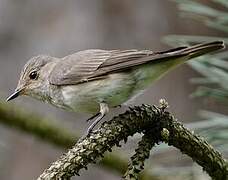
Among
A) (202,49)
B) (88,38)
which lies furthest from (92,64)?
(88,38)

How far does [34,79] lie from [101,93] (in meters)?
0.75

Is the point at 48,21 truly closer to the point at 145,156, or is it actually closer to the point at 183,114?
the point at 183,114

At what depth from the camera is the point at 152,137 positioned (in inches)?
92.4

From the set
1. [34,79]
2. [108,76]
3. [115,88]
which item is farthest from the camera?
[34,79]

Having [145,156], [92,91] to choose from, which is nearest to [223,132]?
[145,156]

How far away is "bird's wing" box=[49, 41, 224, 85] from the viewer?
10.5ft

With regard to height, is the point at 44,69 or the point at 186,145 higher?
the point at 186,145

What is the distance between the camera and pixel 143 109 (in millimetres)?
2469

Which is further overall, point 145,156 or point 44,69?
point 44,69

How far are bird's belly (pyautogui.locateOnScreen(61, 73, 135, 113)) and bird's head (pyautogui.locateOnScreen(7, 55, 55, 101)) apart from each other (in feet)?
1.30

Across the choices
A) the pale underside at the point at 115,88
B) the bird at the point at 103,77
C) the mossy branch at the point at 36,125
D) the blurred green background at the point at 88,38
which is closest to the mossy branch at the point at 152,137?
the bird at the point at 103,77

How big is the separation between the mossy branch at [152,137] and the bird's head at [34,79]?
1.55 m

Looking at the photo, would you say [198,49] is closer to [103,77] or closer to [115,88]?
[115,88]

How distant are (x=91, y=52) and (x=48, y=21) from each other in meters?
3.16
